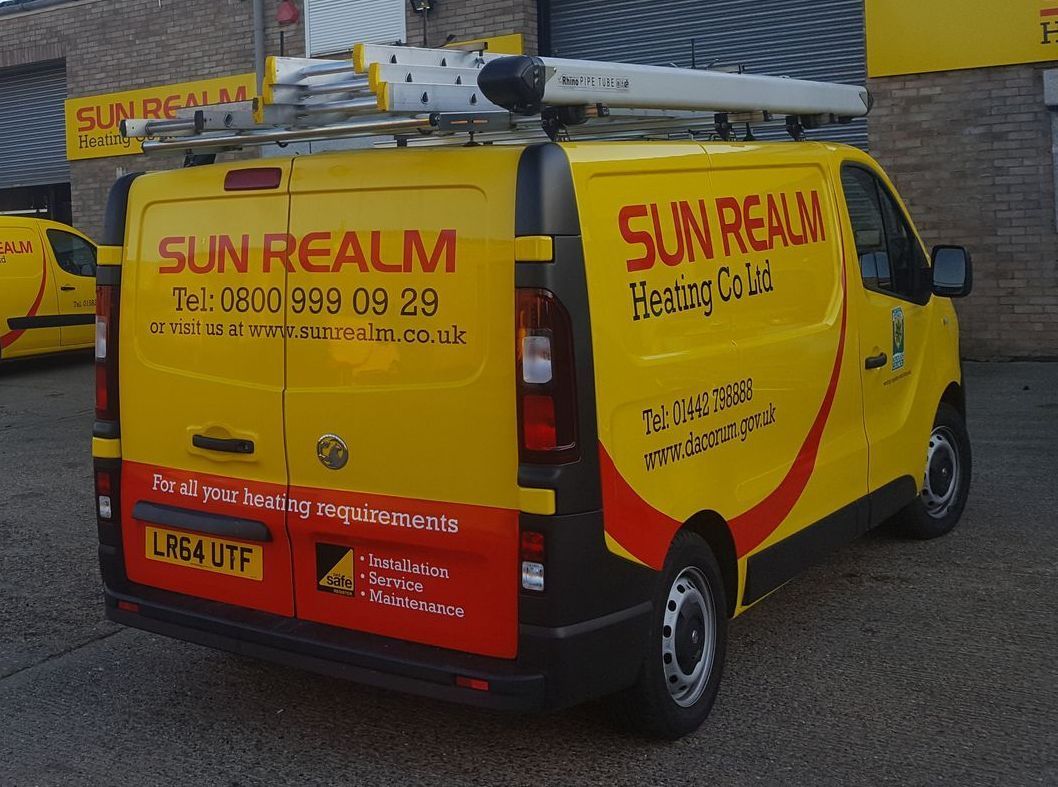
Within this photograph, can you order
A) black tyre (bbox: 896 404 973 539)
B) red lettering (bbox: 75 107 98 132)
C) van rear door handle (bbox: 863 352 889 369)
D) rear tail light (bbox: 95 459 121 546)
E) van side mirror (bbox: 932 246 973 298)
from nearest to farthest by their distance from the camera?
rear tail light (bbox: 95 459 121 546)
van rear door handle (bbox: 863 352 889 369)
van side mirror (bbox: 932 246 973 298)
black tyre (bbox: 896 404 973 539)
red lettering (bbox: 75 107 98 132)

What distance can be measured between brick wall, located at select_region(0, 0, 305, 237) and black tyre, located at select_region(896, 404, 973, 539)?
12038 mm

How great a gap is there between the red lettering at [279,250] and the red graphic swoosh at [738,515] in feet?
3.84

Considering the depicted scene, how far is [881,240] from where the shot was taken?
221 inches

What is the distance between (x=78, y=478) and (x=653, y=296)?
19.0ft

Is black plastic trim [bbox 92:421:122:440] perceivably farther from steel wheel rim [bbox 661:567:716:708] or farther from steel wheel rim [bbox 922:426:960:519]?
steel wheel rim [bbox 922:426:960:519]

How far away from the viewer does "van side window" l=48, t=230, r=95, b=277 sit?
47.9 ft

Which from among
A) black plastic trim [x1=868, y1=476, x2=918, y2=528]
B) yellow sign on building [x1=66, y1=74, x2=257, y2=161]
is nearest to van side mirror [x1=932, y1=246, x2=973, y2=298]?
black plastic trim [x1=868, y1=476, x2=918, y2=528]

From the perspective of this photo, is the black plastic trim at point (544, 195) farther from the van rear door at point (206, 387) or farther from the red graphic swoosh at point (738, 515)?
the van rear door at point (206, 387)

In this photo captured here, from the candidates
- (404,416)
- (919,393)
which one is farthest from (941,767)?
(919,393)

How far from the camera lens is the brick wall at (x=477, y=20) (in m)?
14.3

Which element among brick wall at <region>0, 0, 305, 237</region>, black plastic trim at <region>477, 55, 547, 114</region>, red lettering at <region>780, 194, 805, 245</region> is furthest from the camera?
brick wall at <region>0, 0, 305, 237</region>

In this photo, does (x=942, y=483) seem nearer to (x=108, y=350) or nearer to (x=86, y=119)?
(x=108, y=350)

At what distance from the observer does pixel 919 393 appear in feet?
19.4

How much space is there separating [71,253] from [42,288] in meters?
0.75
